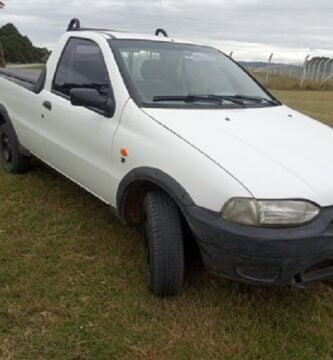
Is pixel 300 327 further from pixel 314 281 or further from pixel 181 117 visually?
pixel 181 117

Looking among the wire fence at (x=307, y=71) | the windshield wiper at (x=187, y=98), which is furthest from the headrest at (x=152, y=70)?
the wire fence at (x=307, y=71)

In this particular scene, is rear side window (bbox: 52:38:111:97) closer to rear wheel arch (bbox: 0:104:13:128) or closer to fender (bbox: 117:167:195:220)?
fender (bbox: 117:167:195:220)

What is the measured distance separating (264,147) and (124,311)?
4.26 ft

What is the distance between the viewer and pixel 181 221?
2.92 meters

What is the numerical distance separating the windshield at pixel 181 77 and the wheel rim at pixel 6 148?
87.5 inches

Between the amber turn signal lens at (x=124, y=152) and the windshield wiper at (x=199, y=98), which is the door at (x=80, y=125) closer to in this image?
the amber turn signal lens at (x=124, y=152)

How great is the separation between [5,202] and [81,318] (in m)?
2.18

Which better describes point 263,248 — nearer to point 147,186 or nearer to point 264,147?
point 264,147

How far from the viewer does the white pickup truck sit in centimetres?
251

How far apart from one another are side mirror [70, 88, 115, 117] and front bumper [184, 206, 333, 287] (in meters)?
1.11

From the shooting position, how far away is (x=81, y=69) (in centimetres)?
407

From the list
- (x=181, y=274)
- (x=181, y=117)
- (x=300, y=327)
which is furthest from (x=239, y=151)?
(x=300, y=327)

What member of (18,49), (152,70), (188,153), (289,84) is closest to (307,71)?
(289,84)

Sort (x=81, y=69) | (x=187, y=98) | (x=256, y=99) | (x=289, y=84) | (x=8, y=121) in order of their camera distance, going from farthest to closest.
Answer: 1. (x=289, y=84)
2. (x=8, y=121)
3. (x=81, y=69)
4. (x=256, y=99)
5. (x=187, y=98)
